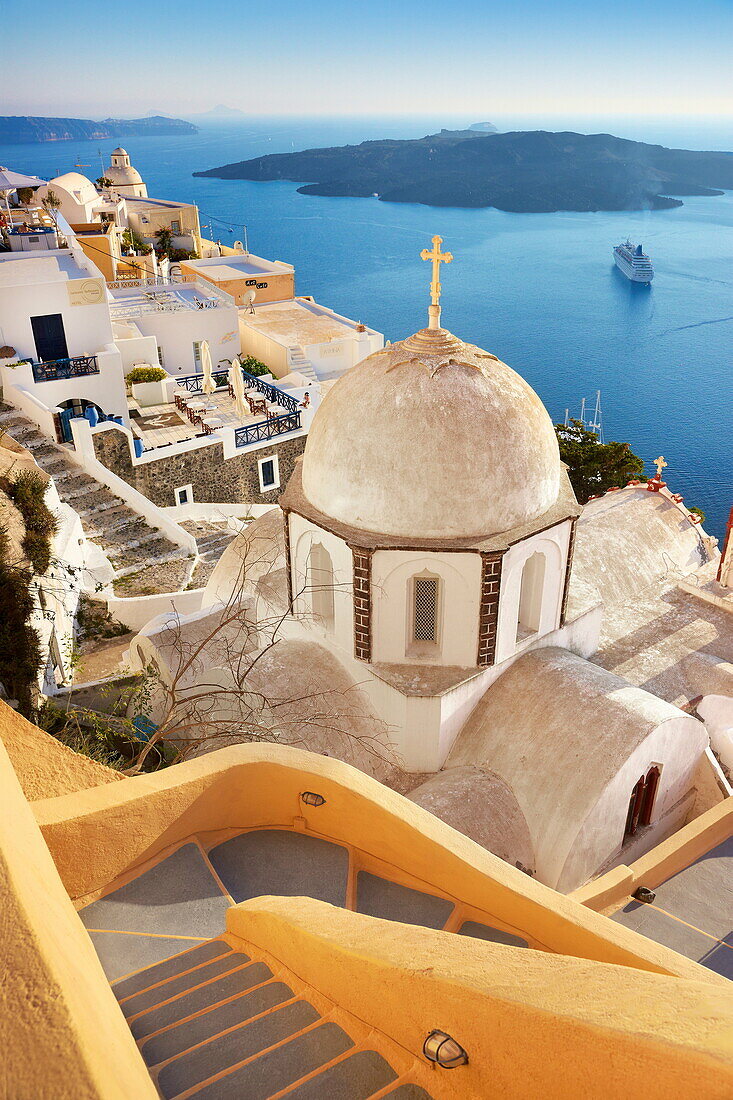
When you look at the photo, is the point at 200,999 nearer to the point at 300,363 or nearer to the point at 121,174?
the point at 300,363

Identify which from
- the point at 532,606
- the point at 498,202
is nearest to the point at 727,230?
the point at 498,202

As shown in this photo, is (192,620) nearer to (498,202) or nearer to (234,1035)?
(234,1035)

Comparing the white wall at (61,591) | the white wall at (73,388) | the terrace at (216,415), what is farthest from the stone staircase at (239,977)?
the terrace at (216,415)

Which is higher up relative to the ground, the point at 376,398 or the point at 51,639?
the point at 376,398

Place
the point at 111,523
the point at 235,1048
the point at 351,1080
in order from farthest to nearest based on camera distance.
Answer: the point at 111,523 < the point at 235,1048 < the point at 351,1080

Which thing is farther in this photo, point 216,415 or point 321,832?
point 216,415

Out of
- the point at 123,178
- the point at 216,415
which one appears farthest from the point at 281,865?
the point at 123,178

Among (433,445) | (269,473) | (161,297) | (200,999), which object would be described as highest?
(433,445)

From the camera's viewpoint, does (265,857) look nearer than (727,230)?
Yes

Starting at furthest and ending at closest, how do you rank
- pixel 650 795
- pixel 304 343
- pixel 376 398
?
1. pixel 304 343
2. pixel 650 795
3. pixel 376 398
